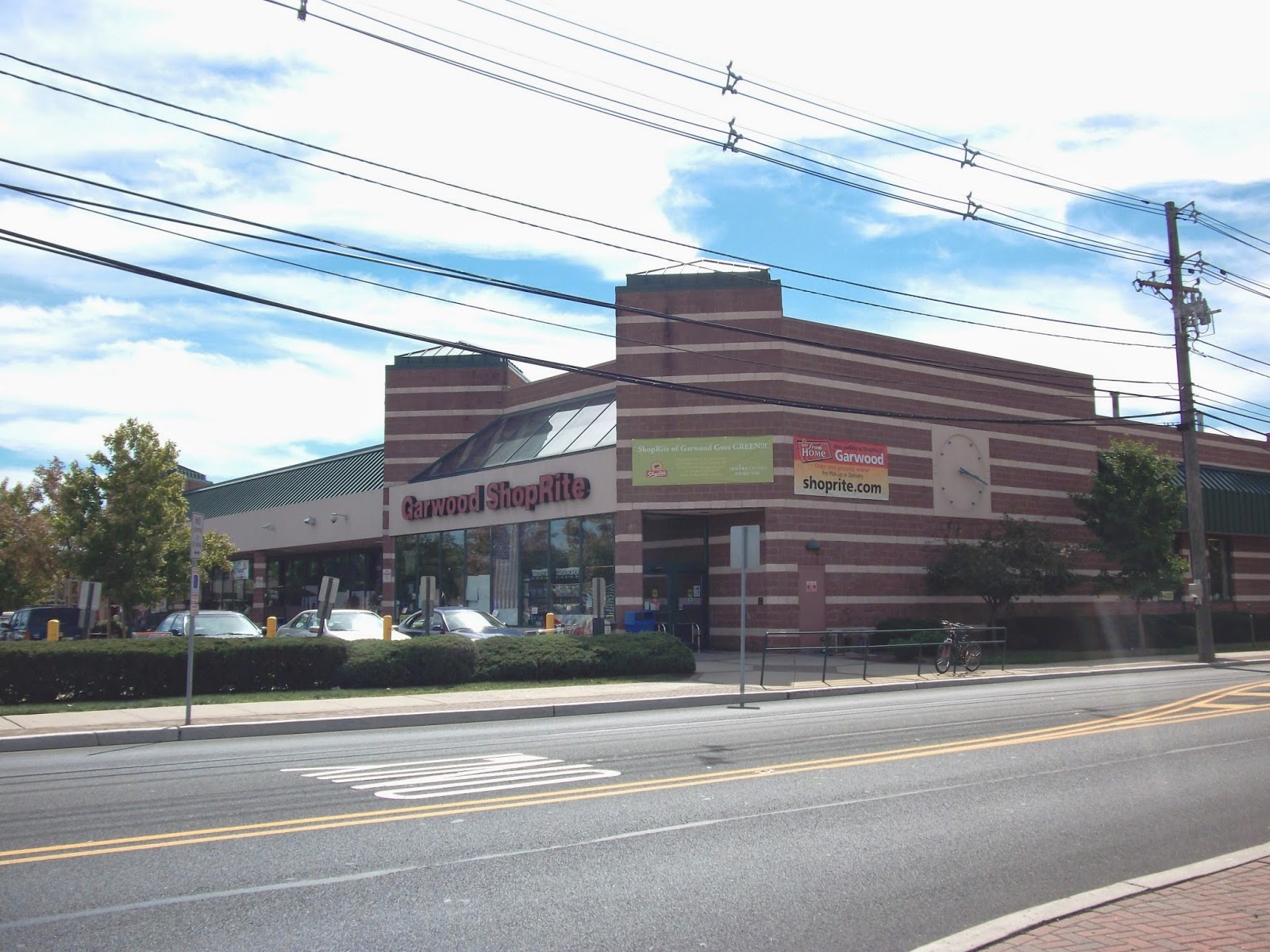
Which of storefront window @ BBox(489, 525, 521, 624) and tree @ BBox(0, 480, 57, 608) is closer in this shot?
storefront window @ BBox(489, 525, 521, 624)

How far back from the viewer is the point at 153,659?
17.3 metres

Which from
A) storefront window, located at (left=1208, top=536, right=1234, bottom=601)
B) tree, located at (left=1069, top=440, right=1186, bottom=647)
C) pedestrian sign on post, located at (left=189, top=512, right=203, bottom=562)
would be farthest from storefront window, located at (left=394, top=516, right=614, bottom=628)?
storefront window, located at (left=1208, top=536, right=1234, bottom=601)

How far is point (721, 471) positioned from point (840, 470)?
11.5 ft

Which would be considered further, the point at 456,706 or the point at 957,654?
the point at 957,654

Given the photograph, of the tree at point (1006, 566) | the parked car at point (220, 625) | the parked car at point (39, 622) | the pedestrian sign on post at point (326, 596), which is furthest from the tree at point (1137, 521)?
the parked car at point (39, 622)

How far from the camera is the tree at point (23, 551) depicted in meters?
46.2

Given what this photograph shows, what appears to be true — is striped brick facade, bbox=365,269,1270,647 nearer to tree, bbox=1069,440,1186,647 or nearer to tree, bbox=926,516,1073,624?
tree, bbox=926,516,1073,624

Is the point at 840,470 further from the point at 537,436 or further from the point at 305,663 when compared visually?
the point at 305,663

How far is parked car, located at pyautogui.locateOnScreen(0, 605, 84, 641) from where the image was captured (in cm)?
3225

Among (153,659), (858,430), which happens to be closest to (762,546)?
(858,430)

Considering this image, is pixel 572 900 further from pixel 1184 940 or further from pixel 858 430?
pixel 858 430

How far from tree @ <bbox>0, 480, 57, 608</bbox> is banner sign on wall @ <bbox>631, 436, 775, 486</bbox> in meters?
28.4

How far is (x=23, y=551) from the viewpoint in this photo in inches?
1821

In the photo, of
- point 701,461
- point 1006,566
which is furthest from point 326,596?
point 1006,566
